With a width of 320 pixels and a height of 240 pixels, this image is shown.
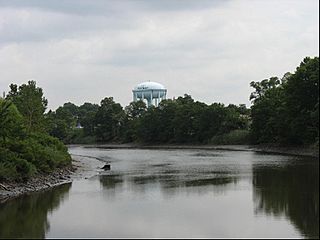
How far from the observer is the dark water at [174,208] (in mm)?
18812

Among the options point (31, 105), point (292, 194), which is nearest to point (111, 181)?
point (292, 194)

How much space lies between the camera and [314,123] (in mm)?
58281

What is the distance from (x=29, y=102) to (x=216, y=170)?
82.4ft

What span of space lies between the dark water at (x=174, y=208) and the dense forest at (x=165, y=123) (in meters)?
4.59

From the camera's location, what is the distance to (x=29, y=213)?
77.6 ft

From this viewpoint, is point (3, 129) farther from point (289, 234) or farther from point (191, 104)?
point (191, 104)

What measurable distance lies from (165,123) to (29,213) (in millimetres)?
83142

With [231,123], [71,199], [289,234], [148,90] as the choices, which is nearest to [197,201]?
[71,199]

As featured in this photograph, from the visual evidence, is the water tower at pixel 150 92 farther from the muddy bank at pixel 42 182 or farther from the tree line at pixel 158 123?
the muddy bank at pixel 42 182

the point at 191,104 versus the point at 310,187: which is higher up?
the point at 191,104

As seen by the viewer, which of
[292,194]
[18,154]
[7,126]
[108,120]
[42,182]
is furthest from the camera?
[108,120]

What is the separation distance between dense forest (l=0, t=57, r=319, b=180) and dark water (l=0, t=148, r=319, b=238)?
4.59m

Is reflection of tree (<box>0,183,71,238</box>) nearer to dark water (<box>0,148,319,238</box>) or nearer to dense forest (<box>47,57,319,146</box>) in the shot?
dark water (<box>0,148,319,238</box>)

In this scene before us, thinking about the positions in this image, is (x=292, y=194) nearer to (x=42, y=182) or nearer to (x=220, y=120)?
(x=42, y=182)
